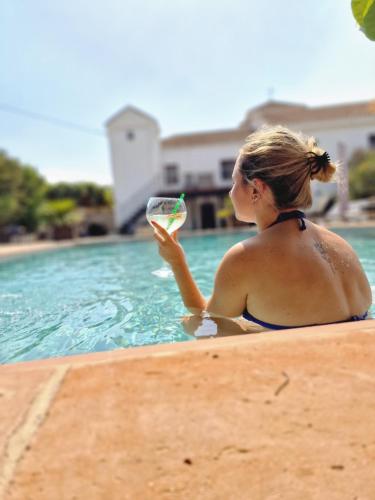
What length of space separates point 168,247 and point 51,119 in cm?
2011

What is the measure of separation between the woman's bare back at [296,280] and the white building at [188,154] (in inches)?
779

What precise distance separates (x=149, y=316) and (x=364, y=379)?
6.15 feet

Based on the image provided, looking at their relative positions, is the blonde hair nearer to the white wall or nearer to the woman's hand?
the woman's hand

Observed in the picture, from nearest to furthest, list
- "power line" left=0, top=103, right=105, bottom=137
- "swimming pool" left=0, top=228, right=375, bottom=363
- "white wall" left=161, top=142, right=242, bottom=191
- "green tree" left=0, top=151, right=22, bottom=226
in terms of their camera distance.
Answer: "swimming pool" left=0, top=228, right=375, bottom=363, "power line" left=0, top=103, right=105, bottom=137, "green tree" left=0, top=151, right=22, bottom=226, "white wall" left=161, top=142, right=242, bottom=191

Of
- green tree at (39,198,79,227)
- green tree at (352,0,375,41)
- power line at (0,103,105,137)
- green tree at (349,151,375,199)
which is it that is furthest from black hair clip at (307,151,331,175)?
green tree at (39,198,79,227)

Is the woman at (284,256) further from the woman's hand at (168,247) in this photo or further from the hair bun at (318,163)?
the woman's hand at (168,247)

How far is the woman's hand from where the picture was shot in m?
1.63

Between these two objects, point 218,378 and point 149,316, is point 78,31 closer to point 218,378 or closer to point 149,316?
point 149,316

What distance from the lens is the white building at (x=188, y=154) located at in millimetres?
21391

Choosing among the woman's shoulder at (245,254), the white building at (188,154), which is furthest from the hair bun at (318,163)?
the white building at (188,154)

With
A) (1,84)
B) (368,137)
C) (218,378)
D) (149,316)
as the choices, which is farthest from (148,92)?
(218,378)

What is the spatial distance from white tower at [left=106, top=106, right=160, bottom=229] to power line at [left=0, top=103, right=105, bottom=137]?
106 centimetres

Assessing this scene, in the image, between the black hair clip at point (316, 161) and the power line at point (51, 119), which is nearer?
the black hair clip at point (316, 161)

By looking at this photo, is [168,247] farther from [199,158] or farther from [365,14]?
[199,158]
